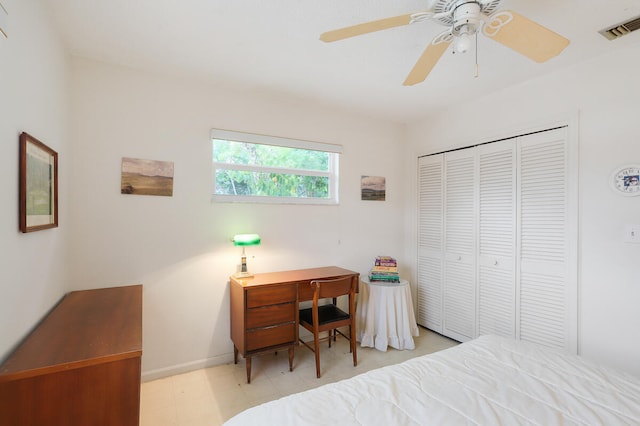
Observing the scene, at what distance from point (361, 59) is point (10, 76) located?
76.0 inches

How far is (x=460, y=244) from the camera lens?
311 cm

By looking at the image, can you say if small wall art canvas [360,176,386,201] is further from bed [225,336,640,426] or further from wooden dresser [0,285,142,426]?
wooden dresser [0,285,142,426]

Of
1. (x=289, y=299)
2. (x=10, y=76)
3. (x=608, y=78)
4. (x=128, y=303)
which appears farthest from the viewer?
(x=289, y=299)

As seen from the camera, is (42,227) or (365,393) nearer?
(365,393)

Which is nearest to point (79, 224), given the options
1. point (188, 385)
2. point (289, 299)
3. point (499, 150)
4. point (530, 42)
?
point (188, 385)

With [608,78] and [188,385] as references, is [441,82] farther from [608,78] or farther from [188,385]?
[188,385]

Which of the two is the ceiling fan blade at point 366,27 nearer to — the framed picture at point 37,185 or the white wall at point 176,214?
the framed picture at point 37,185

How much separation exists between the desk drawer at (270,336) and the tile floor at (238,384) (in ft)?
0.91

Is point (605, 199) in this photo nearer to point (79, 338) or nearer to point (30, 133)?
point (79, 338)

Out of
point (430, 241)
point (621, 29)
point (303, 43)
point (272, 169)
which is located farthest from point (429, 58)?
point (430, 241)

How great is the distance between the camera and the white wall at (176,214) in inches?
88.1

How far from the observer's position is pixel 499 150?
9.08ft

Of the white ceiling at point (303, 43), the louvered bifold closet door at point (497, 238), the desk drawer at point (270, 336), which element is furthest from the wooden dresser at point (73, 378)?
the louvered bifold closet door at point (497, 238)

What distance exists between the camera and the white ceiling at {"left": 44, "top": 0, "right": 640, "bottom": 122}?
1.65 meters
